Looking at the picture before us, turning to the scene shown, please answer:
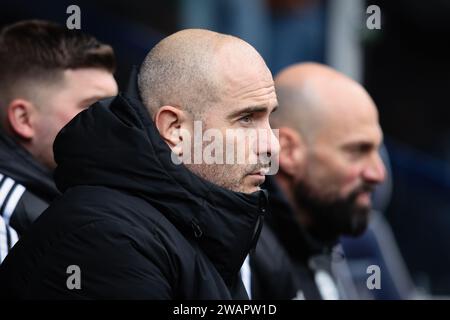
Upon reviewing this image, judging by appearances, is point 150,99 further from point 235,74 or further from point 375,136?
point 375,136

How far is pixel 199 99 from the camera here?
234 centimetres

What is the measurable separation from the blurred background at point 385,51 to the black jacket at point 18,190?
2.40 m

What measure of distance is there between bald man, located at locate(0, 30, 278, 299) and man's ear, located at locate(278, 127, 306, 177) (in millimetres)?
1394

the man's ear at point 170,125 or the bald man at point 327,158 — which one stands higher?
the man's ear at point 170,125

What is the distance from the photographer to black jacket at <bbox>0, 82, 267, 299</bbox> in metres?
2.06

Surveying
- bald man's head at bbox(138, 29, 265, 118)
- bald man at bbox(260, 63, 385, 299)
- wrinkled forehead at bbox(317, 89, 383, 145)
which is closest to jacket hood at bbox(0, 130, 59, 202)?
bald man's head at bbox(138, 29, 265, 118)

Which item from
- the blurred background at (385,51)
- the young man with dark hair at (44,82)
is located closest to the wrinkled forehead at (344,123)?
the young man with dark hair at (44,82)

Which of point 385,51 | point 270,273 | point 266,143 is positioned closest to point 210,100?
point 266,143

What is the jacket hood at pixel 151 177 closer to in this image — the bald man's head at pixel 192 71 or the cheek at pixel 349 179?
the bald man's head at pixel 192 71

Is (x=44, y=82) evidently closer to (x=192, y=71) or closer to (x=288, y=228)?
(x=192, y=71)

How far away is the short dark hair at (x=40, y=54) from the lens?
119 inches

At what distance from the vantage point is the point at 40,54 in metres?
3.04

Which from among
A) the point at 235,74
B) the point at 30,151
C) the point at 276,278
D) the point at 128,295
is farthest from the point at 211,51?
the point at 276,278

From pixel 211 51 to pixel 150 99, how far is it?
0.22 metres
